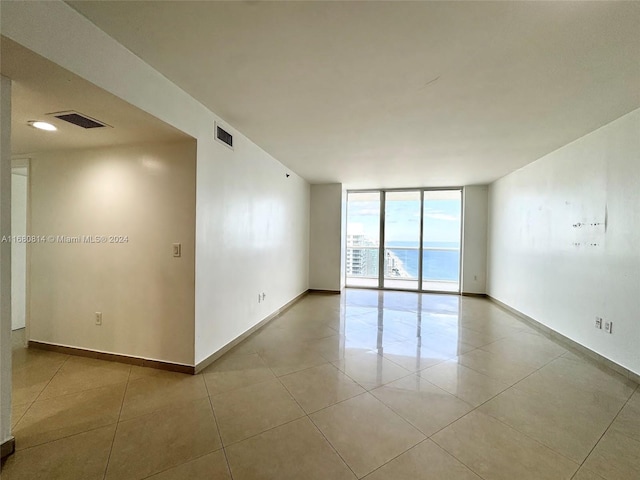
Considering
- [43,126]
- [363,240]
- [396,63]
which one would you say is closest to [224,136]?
[43,126]

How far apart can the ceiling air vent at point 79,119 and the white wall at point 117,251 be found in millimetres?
411

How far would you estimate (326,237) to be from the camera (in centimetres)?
602

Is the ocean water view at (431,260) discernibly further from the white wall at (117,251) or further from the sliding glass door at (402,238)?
the white wall at (117,251)

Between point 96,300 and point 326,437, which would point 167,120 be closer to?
point 96,300

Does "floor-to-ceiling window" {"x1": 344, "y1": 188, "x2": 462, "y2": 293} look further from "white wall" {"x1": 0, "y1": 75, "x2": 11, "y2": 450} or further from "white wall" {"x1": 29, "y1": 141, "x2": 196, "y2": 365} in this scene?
"white wall" {"x1": 0, "y1": 75, "x2": 11, "y2": 450}

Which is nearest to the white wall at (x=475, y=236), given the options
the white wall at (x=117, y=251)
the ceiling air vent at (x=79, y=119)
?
the white wall at (x=117, y=251)

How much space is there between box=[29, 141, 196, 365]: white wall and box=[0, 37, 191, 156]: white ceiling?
175 mm

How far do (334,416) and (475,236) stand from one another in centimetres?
538

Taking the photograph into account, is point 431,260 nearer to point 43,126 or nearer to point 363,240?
point 363,240

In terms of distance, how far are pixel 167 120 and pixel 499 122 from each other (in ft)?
10.0

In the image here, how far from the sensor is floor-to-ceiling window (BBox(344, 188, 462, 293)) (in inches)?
249

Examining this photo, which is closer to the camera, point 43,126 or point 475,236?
point 43,126

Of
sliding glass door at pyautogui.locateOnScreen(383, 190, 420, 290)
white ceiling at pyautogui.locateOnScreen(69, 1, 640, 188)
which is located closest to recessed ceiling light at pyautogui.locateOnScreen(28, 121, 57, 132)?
white ceiling at pyautogui.locateOnScreen(69, 1, 640, 188)

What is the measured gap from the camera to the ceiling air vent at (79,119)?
198cm
